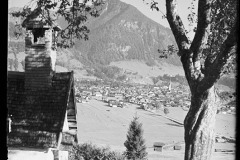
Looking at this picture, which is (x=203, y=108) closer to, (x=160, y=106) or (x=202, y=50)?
(x=202, y=50)

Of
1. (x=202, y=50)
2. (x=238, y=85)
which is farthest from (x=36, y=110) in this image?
(x=238, y=85)

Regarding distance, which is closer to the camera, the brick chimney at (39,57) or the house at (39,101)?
the house at (39,101)

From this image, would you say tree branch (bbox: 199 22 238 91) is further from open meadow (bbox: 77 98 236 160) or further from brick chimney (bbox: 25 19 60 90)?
Answer: open meadow (bbox: 77 98 236 160)

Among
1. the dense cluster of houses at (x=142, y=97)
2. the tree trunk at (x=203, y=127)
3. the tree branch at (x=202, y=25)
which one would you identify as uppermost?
the tree branch at (x=202, y=25)

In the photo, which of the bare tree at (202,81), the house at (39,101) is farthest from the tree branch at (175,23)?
the house at (39,101)

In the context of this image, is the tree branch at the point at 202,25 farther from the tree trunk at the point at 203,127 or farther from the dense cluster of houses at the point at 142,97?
the dense cluster of houses at the point at 142,97

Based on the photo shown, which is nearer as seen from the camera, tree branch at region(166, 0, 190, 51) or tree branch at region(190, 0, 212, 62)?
tree branch at region(190, 0, 212, 62)

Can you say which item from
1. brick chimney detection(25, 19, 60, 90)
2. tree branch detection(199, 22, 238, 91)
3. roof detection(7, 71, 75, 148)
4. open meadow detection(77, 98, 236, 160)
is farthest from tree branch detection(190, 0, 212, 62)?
open meadow detection(77, 98, 236, 160)
